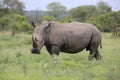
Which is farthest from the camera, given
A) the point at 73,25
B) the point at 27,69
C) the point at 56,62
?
the point at 73,25

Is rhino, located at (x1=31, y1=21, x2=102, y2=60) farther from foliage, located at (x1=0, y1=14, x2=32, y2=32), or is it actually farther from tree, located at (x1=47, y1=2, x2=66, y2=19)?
tree, located at (x1=47, y1=2, x2=66, y2=19)

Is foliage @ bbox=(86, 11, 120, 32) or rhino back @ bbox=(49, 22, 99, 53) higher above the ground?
rhino back @ bbox=(49, 22, 99, 53)

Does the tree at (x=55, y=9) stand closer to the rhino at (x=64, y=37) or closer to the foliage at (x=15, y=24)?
the foliage at (x=15, y=24)

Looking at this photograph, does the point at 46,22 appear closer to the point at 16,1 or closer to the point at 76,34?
the point at 76,34

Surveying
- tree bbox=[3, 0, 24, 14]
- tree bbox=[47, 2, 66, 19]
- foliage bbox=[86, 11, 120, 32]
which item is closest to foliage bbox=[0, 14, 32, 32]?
foliage bbox=[86, 11, 120, 32]

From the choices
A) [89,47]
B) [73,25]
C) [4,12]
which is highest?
[73,25]

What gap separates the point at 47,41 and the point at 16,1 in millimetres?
50344

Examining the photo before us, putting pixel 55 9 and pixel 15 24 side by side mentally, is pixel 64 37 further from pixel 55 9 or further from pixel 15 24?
pixel 55 9

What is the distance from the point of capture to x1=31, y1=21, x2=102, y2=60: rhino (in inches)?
408

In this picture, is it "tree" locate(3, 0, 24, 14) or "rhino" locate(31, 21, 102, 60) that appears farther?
"tree" locate(3, 0, 24, 14)

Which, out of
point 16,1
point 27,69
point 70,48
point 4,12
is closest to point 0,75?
point 27,69

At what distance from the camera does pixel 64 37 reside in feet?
35.8

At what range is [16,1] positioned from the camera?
2362 inches

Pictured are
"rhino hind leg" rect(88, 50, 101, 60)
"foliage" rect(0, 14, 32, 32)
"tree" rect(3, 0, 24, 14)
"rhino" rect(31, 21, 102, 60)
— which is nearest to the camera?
"rhino" rect(31, 21, 102, 60)
